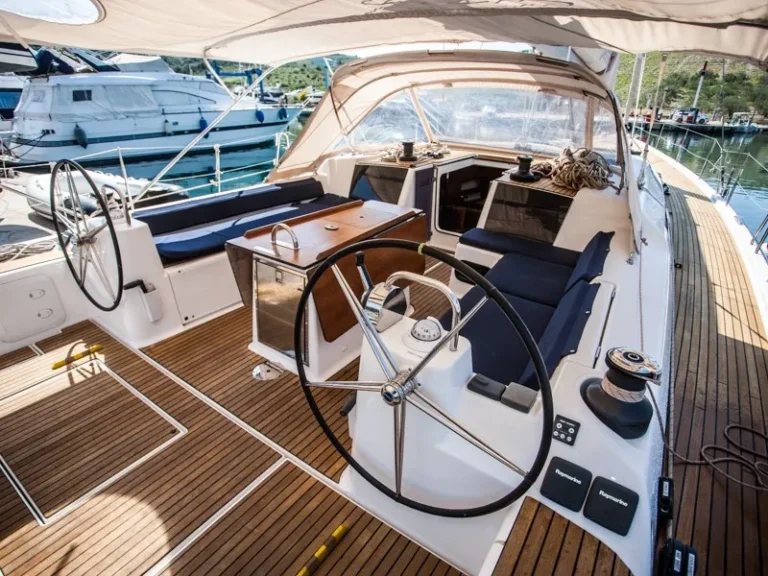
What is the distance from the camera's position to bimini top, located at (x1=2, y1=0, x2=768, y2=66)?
1493 mm

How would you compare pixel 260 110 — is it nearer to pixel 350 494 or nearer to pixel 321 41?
pixel 321 41

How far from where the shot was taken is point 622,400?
116 cm

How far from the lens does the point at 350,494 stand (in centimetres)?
165

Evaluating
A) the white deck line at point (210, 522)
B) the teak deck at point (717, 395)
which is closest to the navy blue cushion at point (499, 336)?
the teak deck at point (717, 395)

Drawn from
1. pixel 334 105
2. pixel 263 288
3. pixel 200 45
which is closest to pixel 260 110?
pixel 334 105

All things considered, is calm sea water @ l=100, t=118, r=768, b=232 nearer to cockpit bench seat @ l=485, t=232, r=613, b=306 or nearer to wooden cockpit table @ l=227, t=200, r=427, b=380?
wooden cockpit table @ l=227, t=200, r=427, b=380

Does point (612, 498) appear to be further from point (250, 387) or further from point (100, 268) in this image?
point (100, 268)

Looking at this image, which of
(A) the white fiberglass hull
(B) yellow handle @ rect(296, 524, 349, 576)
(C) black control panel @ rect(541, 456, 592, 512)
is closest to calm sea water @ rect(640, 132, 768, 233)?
(C) black control panel @ rect(541, 456, 592, 512)

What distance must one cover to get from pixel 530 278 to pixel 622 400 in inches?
57.0

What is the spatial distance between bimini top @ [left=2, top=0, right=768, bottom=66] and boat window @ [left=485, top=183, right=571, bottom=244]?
0.99 meters

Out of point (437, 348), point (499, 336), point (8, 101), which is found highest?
point (8, 101)

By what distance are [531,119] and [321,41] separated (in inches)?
93.0

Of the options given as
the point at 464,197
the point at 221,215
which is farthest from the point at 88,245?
the point at 464,197

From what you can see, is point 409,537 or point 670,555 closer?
point 670,555
